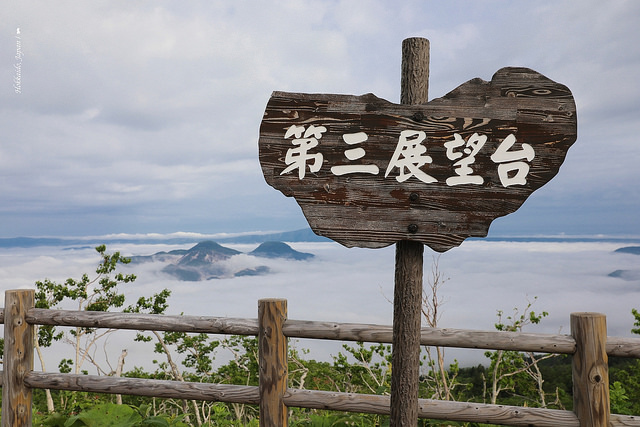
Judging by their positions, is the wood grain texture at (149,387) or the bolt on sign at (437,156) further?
the wood grain texture at (149,387)

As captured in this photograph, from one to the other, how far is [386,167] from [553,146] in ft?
2.75

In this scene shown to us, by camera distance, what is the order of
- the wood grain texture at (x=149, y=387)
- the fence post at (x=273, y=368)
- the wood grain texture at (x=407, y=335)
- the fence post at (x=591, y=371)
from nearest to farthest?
the wood grain texture at (x=407, y=335) → the fence post at (x=591, y=371) → the fence post at (x=273, y=368) → the wood grain texture at (x=149, y=387)

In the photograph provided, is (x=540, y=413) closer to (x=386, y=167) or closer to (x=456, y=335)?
(x=456, y=335)

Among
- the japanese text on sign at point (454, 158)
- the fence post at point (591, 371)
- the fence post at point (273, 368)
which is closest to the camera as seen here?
the japanese text on sign at point (454, 158)

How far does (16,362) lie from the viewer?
434 cm

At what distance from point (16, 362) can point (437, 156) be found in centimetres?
384

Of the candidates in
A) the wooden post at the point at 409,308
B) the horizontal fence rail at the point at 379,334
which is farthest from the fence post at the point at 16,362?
the wooden post at the point at 409,308

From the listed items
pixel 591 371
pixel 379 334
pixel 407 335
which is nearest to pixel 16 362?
pixel 379 334

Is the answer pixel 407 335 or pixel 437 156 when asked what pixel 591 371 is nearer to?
pixel 407 335

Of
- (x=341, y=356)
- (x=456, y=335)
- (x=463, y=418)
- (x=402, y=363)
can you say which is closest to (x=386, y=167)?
(x=402, y=363)

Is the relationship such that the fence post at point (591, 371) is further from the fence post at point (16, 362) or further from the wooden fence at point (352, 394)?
the fence post at point (16, 362)

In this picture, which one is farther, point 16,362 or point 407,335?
point 16,362

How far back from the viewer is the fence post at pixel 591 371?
346 centimetres

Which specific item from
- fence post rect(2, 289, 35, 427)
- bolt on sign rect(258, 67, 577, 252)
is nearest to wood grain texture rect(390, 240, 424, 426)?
bolt on sign rect(258, 67, 577, 252)
